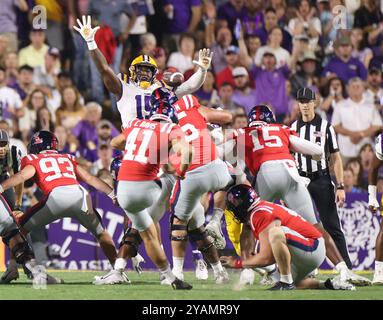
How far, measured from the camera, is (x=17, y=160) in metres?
12.2

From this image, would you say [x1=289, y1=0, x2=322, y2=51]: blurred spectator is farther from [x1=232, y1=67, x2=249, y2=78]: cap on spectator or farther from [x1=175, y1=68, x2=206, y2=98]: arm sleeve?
[x1=175, y1=68, x2=206, y2=98]: arm sleeve

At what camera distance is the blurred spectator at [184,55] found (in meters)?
17.5

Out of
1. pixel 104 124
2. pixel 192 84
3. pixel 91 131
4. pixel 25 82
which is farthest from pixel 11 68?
pixel 192 84

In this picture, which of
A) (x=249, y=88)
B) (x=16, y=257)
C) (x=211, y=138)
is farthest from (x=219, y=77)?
(x=16, y=257)

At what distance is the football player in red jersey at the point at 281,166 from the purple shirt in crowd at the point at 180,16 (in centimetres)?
640

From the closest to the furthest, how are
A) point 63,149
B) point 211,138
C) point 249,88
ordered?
point 211,138, point 63,149, point 249,88

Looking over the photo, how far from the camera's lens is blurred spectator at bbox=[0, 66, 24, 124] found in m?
16.4

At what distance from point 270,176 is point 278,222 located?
142cm

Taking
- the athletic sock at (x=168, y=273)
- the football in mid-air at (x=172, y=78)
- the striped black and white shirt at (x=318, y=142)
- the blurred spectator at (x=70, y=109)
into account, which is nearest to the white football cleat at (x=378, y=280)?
the striped black and white shirt at (x=318, y=142)

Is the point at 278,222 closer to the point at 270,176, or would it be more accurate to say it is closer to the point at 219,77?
the point at 270,176

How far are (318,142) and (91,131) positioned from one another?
5184mm

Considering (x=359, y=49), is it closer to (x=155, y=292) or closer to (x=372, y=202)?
(x=372, y=202)

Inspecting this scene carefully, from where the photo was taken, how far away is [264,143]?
11.6 meters

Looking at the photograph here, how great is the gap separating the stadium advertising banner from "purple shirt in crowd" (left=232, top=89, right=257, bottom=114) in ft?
9.25
